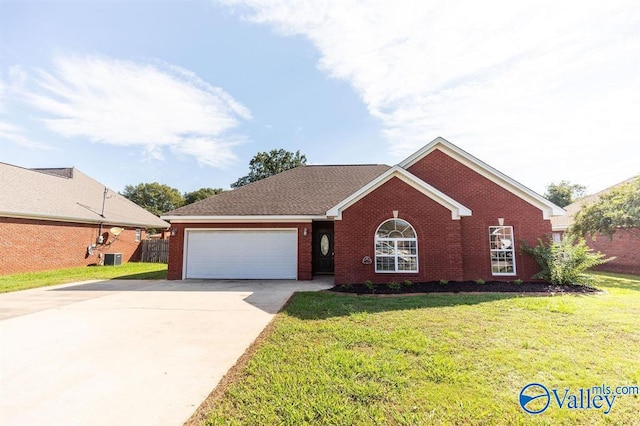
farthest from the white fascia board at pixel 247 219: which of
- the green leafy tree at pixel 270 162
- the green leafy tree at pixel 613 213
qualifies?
the green leafy tree at pixel 270 162

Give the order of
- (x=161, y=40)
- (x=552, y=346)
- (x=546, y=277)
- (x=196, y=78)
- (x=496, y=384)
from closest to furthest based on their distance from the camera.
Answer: (x=496, y=384) → (x=552, y=346) → (x=161, y=40) → (x=546, y=277) → (x=196, y=78)

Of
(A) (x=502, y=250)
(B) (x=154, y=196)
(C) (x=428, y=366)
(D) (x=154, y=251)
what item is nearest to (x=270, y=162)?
(D) (x=154, y=251)

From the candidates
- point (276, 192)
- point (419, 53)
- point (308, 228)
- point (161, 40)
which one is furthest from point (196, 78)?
point (419, 53)

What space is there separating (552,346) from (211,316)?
23.2 ft

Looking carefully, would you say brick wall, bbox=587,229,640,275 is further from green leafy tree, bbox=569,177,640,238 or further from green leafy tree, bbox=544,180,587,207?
green leafy tree, bbox=544,180,587,207

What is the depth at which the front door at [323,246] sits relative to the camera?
14.2 metres

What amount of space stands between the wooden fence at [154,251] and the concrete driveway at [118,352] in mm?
13141

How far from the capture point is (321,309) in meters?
7.15

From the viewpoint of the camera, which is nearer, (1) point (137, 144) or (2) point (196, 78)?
(2) point (196, 78)

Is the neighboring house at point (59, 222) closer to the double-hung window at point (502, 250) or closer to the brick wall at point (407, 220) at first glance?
the brick wall at point (407, 220)

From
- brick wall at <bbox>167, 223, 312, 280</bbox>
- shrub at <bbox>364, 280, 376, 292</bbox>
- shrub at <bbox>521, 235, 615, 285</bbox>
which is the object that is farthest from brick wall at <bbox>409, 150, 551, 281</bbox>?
brick wall at <bbox>167, 223, 312, 280</bbox>

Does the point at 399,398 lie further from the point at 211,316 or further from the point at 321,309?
the point at 211,316

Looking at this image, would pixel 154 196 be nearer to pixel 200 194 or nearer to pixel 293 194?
pixel 200 194

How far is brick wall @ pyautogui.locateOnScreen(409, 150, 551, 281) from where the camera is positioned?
35.6 ft
